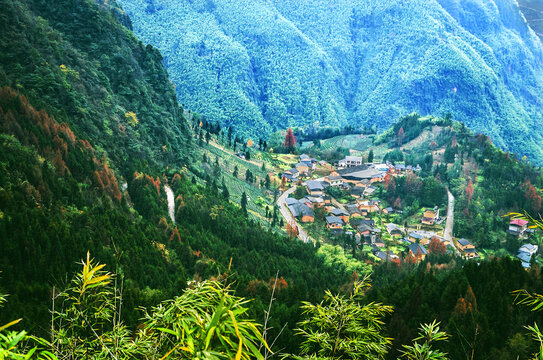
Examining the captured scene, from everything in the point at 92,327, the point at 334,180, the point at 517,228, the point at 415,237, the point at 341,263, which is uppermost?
the point at 92,327

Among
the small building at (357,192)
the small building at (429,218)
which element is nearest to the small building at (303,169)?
the small building at (357,192)

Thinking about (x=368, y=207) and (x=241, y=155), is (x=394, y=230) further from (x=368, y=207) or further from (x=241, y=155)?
(x=241, y=155)

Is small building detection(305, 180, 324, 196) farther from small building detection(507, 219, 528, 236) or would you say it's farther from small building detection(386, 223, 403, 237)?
→ small building detection(507, 219, 528, 236)

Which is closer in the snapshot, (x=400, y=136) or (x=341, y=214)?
(x=341, y=214)

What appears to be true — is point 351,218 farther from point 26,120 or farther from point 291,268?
point 26,120

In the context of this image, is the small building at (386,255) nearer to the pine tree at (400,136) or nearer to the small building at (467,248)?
the small building at (467,248)

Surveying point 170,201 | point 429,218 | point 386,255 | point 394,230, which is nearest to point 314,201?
point 394,230

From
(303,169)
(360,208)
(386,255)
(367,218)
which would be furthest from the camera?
(303,169)
